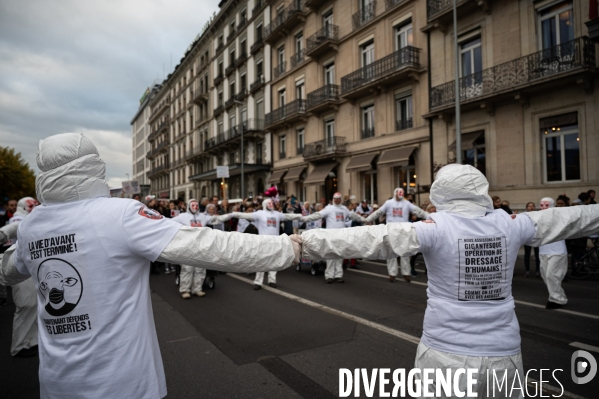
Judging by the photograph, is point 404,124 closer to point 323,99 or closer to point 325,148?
point 325,148

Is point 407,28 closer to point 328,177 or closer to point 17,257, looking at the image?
point 328,177

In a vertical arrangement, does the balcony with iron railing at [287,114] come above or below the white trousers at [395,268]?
above

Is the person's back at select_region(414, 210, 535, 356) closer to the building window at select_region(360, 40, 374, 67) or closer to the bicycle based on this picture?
the bicycle

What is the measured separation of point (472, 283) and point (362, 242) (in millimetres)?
733

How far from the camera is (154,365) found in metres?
2.09

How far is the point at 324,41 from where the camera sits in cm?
2386

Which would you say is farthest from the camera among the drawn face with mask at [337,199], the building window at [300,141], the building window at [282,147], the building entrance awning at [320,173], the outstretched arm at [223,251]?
the building window at [282,147]

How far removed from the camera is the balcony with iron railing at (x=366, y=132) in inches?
860

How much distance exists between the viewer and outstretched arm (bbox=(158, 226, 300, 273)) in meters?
1.90

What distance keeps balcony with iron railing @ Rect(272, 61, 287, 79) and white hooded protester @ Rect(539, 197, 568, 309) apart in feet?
85.2

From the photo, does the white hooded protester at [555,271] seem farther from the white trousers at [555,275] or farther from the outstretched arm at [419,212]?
the outstretched arm at [419,212]

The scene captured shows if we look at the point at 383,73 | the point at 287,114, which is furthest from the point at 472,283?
the point at 287,114

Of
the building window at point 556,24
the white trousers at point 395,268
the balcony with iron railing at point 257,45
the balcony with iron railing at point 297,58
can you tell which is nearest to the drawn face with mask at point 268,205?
the white trousers at point 395,268

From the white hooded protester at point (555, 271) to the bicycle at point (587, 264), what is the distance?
3.48 meters
